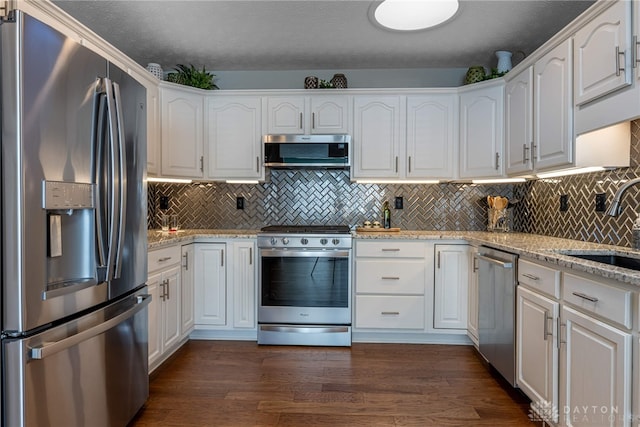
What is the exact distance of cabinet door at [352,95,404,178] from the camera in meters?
3.42

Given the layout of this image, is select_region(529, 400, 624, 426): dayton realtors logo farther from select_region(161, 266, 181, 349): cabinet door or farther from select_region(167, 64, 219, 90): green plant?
select_region(167, 64, 219, 90): green plant

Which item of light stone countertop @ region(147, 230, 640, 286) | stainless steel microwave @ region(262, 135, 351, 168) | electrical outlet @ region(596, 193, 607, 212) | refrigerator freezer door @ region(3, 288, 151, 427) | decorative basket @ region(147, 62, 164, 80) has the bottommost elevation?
refrigerator freezer door @ region(3, 288, 151, 427)

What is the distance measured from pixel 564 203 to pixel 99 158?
9.52 feet

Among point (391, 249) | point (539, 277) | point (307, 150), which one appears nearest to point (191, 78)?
point (307, 150)

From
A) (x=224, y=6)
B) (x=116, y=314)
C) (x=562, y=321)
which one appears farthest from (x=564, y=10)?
(x=116, y=314)

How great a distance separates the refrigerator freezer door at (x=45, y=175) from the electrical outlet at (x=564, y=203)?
9.53ft

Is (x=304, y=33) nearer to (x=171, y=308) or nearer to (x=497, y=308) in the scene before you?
(x=171, y=308)

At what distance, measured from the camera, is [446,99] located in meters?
3.38

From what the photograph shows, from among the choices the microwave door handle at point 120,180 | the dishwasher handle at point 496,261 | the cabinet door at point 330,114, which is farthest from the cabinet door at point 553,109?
the microwave door handle at point 120,180

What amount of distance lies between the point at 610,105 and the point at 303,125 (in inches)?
88.9

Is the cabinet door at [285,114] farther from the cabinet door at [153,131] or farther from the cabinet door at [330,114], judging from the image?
the cabinet door at [153,131]

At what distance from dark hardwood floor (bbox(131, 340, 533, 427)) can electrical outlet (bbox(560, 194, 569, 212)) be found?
4.13 feet

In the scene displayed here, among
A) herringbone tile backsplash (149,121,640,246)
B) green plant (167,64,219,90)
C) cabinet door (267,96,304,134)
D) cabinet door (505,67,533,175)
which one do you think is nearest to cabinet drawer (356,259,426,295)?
herringbone tile backsplash (149,121,640,246)

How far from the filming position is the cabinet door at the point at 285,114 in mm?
3451
